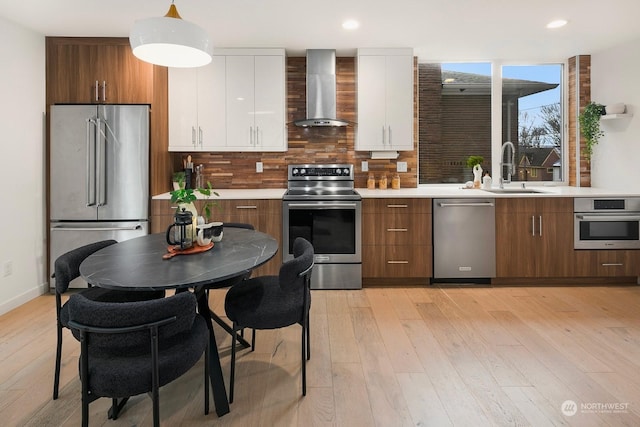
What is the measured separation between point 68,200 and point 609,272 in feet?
16.7

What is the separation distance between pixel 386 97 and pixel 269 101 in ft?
3.94

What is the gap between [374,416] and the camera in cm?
193

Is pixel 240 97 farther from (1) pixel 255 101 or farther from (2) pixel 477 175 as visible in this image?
(2) pixel 477 175

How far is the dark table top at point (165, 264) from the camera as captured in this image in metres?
1.63

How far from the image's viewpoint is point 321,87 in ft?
14.0

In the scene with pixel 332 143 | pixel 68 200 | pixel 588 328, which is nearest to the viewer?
pixel 588 328

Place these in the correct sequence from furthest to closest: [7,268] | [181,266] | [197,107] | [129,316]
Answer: [197,107] → [7,268] → [181,266] → [129,316]

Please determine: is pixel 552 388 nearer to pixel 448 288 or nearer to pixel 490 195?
pixel 448 288

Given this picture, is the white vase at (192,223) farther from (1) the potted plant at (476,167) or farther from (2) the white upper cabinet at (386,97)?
(1) the potted plant at (476,167)

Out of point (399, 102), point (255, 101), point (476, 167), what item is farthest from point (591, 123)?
point (255, 101)

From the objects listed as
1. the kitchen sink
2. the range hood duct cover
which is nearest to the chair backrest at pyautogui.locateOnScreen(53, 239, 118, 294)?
the range hood duct cover

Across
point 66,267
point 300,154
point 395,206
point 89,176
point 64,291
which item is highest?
point 300,154

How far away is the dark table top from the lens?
163cm

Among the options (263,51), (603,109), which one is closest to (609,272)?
(603,109)
